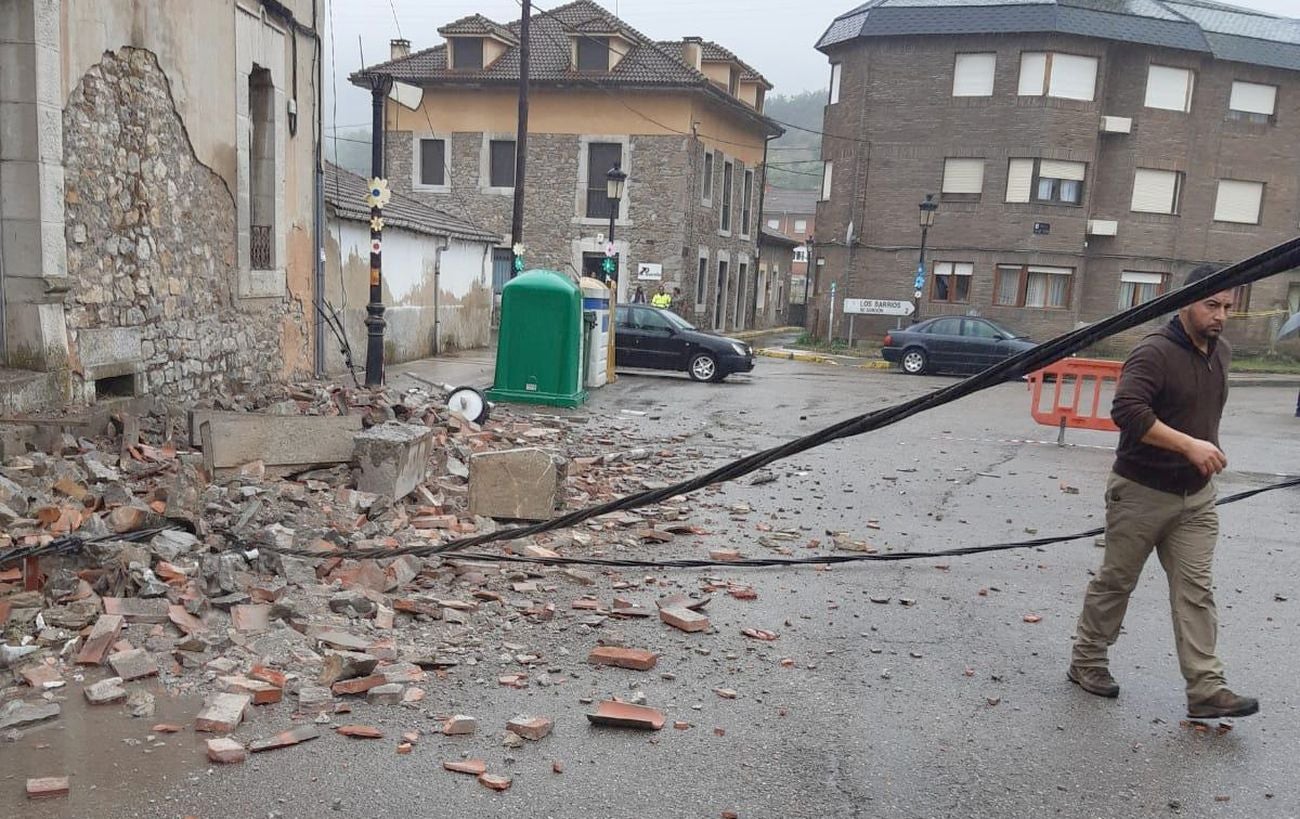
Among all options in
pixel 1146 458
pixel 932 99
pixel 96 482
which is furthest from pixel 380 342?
pixel 932 99

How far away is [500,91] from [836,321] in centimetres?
1363

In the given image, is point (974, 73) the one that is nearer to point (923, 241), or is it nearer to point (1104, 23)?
point (1104, 23)

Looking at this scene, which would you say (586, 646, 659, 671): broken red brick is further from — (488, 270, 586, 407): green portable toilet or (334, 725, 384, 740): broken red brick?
(488, 270, 586, 407): green portable toilet

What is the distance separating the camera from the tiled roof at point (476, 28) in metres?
34.7

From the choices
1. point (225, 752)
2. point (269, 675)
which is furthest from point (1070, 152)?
point (225, 752)

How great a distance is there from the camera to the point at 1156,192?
33.7 meters

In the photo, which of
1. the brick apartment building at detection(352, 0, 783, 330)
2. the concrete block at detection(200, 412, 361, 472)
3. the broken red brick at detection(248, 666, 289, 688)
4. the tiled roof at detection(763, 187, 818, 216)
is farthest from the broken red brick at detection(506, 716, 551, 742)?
the tiled roof at detection(763, 187, 818, 216)

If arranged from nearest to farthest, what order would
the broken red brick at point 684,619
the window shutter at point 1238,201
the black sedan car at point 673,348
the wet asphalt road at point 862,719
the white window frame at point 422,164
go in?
the wet asphalt road at point 862,719 < the broken red brick at point 684,619 < the black sedan car at point 673,348 < the window shutter at point 1238,201 < the white window frame at point 422,164

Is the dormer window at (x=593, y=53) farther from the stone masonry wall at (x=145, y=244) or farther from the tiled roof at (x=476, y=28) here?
the stone masonry wall at (x=145, y=244)

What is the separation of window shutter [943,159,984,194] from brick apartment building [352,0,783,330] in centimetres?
796

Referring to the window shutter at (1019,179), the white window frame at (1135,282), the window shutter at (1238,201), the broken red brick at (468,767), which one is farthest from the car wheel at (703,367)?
the window shutter at (1238,201)

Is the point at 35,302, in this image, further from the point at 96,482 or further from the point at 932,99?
the point at 932,99

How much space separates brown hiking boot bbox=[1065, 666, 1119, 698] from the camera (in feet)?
15.9

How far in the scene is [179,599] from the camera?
5.20 meters
